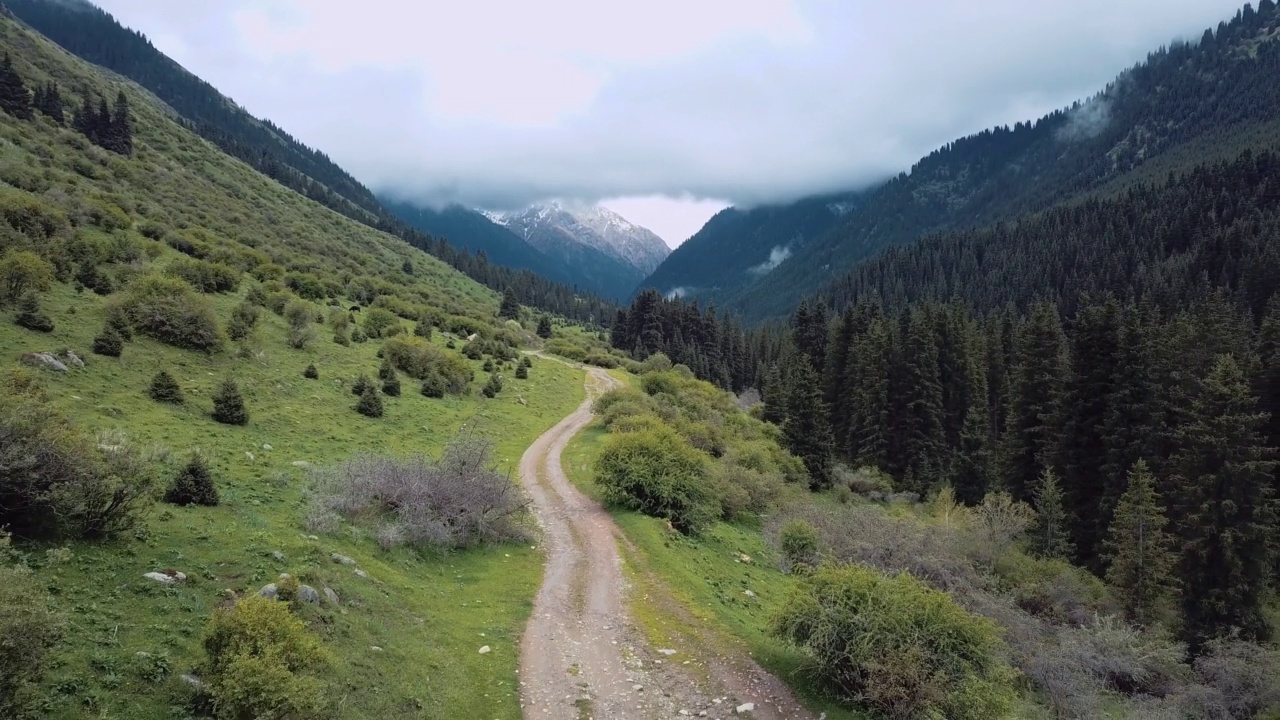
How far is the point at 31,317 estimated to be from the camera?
24.6m

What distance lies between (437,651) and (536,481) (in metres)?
17.4

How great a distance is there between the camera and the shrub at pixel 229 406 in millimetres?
24953

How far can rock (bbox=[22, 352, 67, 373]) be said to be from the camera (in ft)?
72.2

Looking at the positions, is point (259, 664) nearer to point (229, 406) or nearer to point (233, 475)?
point (233, 475)

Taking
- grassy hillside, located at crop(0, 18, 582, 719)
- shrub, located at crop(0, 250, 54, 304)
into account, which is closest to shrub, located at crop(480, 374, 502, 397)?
grassy hillside, located at crop(0, 18, 582, 719)

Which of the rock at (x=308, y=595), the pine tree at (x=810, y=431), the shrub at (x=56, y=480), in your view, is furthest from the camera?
the pine tree at (x=810, y=431)

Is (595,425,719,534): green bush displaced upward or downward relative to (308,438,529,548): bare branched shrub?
upward

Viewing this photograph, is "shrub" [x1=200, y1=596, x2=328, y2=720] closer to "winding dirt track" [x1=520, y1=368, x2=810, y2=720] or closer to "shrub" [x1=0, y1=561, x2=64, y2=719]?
"shrub" [x1=0, y1=561, x2=64, y2=719]

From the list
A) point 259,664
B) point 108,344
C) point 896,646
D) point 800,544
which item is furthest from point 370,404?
point 896,646

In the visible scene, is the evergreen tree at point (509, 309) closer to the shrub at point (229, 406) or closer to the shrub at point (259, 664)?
the shrub at point (229, 406)

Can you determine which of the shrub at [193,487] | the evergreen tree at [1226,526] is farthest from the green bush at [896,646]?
the evergreen tree at [1226,526]

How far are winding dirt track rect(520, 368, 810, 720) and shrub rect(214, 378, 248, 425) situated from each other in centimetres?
1388

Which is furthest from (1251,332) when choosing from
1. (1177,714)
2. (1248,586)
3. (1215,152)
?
(1215,152)

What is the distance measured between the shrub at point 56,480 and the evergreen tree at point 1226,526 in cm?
3881
